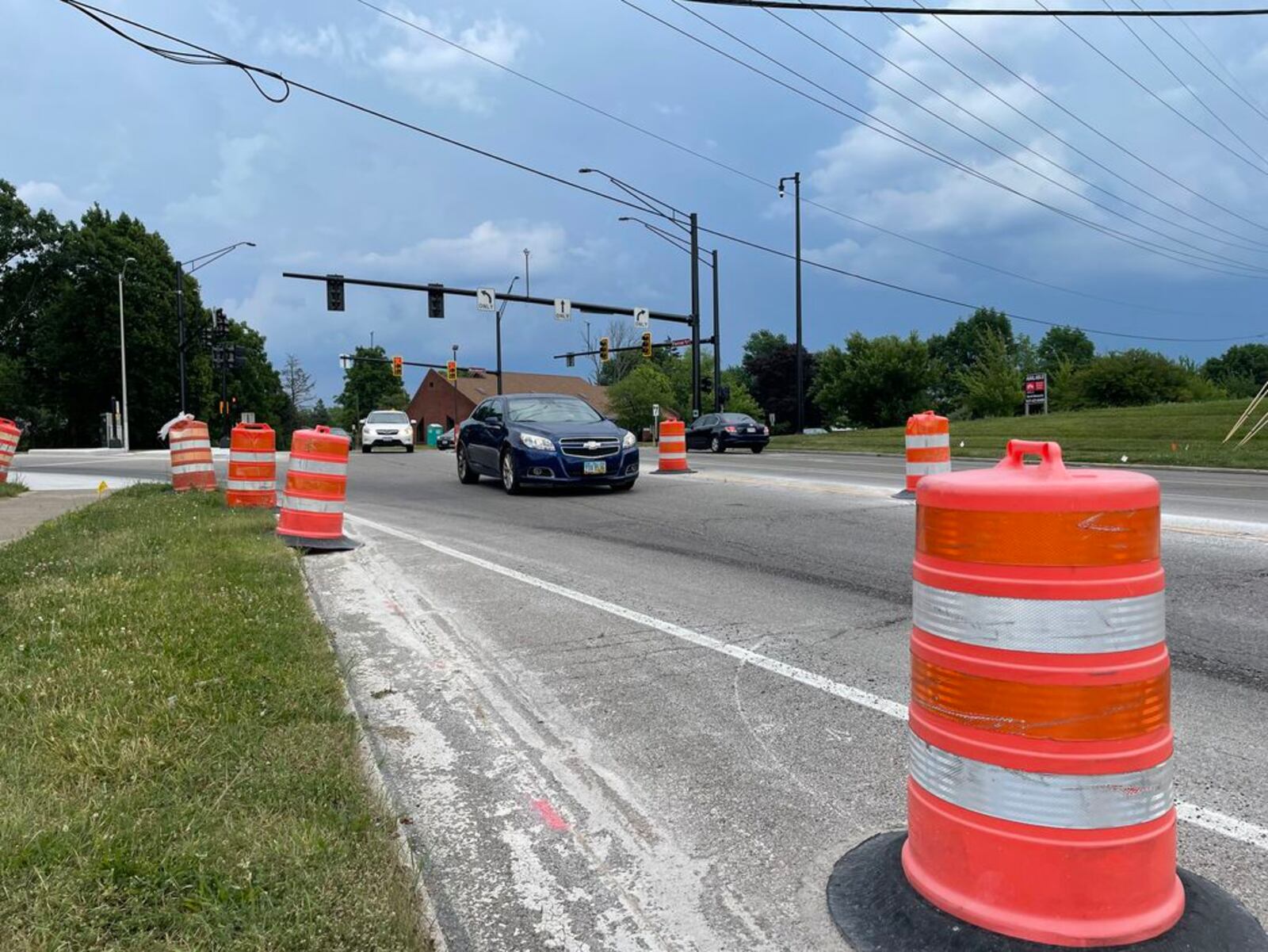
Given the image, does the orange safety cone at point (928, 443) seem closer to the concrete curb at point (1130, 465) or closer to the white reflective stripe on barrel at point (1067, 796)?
the concrete curb at point (1130, 465)

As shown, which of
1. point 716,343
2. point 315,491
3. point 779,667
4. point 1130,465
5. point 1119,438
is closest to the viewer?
point 779,667

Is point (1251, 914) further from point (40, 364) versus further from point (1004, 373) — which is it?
point (40, 364)

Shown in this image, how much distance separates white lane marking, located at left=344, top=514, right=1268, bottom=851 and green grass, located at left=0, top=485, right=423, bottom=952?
1.90 meters

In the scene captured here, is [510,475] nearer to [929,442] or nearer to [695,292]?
[929,442]

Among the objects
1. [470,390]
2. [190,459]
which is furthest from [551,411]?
[470,390]

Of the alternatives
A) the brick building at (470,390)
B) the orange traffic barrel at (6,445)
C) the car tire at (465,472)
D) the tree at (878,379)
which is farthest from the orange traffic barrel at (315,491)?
the brick building at (470,390)

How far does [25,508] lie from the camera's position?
12141 millimetres

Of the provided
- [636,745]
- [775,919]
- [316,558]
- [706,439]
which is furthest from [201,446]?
[706,439]

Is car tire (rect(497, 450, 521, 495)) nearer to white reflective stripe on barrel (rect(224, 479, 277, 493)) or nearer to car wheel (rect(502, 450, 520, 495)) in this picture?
car wheel (rect(502, 450, 520, 495))

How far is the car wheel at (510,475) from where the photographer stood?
1319cm

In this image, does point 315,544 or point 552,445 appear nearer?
point 315,544

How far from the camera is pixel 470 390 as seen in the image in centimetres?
8456

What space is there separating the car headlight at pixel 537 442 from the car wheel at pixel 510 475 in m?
Answer: 0.35

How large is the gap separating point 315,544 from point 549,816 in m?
6.15
